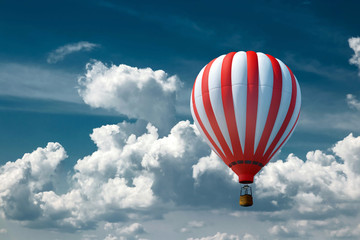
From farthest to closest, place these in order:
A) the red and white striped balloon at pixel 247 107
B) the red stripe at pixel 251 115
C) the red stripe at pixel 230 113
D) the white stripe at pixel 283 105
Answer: the white stripe at pixel 283 105
the red stripe at pixel 230 113
the red and white striped balloon at pixel 247 107
the red stripe at pixel 251 115

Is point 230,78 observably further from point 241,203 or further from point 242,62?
point 241,203

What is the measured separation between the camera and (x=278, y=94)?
Result: 5625 centimetres

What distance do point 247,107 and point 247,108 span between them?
11cm

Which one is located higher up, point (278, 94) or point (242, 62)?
point (242, 62)

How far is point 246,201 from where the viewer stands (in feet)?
177

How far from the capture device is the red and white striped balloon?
55.6 meters

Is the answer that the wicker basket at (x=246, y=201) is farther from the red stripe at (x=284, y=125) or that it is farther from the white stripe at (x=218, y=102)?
the white stripe at (x=218, y=102)

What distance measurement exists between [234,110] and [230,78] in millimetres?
3736

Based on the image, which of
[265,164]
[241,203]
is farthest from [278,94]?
[241,203]

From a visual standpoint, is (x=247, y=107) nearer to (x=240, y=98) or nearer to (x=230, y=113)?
(x=240, y=98)

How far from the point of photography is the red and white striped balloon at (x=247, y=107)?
182ft

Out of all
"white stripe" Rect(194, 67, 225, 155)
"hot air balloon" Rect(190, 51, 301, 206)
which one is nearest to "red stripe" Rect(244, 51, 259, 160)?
"hot air balloon" Rect(190, 51, 301, 206)

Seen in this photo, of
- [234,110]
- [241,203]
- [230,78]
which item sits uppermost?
[230,78]

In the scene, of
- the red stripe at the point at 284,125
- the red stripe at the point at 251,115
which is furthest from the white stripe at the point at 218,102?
the red stripe at the point at 284,125
